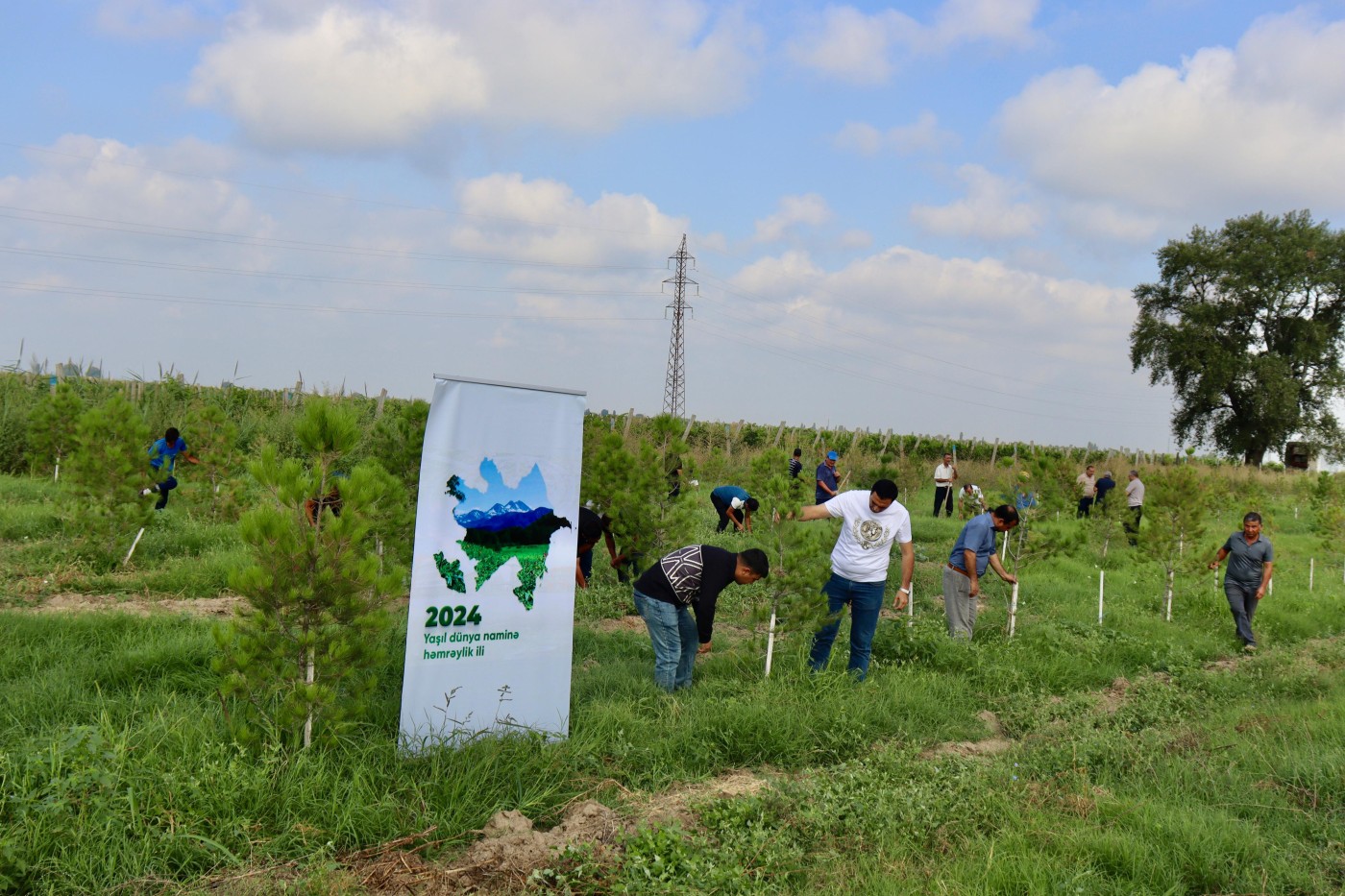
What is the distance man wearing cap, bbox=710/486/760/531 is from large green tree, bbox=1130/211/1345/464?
34.4 metres

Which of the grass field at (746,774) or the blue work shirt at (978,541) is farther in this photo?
the blue work shirt at (978,541)

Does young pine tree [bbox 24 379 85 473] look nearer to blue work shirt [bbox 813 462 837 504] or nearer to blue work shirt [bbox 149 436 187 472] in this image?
blue work shirt [bbox 149 436 187 472]

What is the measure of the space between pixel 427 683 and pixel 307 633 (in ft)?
2.31

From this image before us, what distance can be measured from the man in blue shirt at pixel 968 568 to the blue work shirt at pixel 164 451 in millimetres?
10512

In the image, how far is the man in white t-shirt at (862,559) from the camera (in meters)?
6.93

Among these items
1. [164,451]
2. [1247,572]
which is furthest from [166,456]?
[1247,572]

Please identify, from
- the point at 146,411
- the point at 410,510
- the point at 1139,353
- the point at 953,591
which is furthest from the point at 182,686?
the point at 1139,353

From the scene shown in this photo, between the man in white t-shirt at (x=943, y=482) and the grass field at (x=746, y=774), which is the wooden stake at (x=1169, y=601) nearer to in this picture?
the grass field at (x=746, y=774)

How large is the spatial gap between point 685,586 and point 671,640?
1.54 feet

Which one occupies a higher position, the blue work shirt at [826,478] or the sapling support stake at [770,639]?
the blue work shirt at [826,478]

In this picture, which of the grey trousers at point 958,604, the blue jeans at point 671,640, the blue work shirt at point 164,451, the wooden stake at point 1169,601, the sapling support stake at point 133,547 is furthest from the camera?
the blue work shirt at point 164,451

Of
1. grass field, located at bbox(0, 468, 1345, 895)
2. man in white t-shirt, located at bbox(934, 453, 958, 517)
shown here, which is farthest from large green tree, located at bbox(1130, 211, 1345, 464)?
grass field, located at bbox(0, 468, 1345, 895)

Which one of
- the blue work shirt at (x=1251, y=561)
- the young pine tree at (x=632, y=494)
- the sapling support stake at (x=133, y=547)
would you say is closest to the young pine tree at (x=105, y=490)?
the sapling support stake at (x=133, y=547)

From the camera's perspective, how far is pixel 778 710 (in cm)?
579
